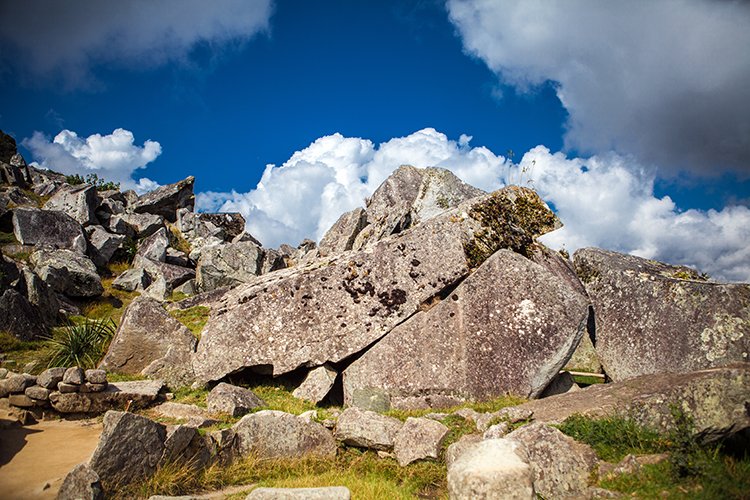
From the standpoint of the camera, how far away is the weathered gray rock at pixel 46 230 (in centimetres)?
2897

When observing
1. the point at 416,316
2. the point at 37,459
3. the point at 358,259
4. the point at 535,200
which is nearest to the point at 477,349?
the point at 416,316

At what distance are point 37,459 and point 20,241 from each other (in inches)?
1018

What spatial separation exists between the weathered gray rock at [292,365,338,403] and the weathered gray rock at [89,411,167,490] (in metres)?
5.08

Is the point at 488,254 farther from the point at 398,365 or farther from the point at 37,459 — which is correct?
the point at 37,459

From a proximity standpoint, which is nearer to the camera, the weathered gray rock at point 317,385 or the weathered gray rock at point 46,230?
the weathered gray rock at point 317,385

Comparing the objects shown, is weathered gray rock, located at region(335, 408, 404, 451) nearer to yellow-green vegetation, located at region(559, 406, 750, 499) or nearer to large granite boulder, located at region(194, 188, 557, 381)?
large granite boulder, located at region(194, 188, 557, 381)

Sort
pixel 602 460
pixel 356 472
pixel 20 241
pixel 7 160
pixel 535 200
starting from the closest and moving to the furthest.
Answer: pixel 602 460
pixel 356 472
pixel 535 200
pixel 20 241
pixel 7 160

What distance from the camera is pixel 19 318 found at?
17750 mm

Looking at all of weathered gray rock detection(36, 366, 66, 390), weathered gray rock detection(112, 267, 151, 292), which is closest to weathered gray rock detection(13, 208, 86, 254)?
weathered gray rock detection(112, 267, 151, 292)

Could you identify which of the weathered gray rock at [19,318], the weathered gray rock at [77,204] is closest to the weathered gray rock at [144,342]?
the weathered gray rock at [19,318]

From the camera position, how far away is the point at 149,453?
7.72 metres

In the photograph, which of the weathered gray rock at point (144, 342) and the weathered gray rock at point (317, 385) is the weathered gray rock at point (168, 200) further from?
the weathered gray rock at point (317, 385)

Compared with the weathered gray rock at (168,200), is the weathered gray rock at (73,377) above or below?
below

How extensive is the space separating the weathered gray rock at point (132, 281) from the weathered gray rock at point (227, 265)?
118 inches
